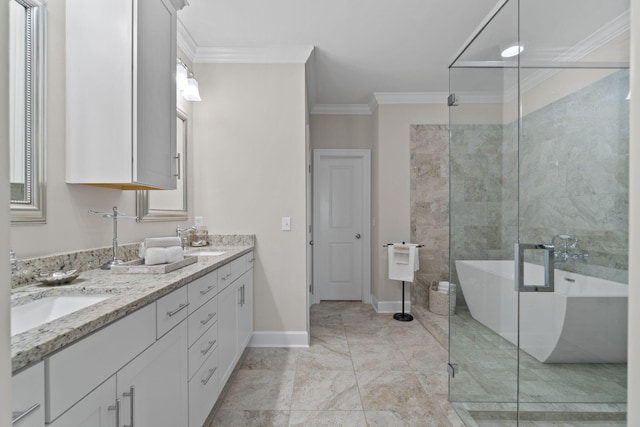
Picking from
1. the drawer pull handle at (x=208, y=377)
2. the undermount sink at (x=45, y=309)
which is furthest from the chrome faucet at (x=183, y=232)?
the undermount sink at (x=45, y=309)

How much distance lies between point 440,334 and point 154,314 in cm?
264

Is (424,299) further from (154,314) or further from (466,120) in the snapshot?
(154,314)

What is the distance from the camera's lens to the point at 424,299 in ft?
12.8

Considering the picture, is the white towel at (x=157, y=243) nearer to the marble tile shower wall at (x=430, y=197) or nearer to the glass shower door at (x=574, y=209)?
the glass shower door at (x=574, y=209)

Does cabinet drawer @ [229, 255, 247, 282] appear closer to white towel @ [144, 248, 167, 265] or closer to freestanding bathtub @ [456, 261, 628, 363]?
white towel @ [144, 248, 167, 265]

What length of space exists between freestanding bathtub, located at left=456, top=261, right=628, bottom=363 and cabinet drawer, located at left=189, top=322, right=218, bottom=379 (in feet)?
4.75

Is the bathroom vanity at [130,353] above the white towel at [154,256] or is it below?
below

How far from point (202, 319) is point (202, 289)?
0.14 metres

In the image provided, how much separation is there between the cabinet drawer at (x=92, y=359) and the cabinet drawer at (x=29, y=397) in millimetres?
20

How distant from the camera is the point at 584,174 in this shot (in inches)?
49.3

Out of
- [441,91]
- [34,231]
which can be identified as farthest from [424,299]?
[34,231]

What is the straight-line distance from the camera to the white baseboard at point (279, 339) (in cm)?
294

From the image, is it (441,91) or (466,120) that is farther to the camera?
(441,91)

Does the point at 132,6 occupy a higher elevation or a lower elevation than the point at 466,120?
higher
